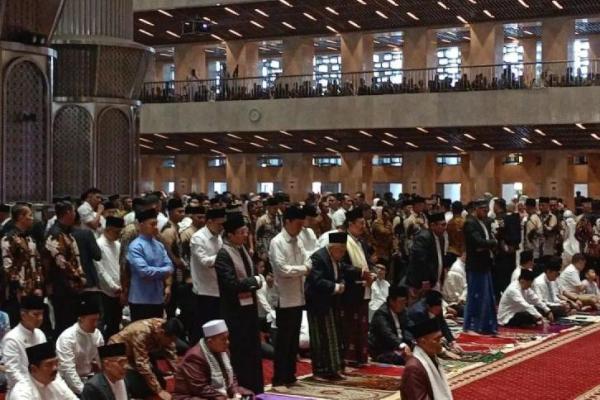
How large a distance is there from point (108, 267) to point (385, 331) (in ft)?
9.04

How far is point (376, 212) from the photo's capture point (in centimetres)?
1605

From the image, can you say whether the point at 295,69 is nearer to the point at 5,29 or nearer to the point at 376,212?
the point at 376,212

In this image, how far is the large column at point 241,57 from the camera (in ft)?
104

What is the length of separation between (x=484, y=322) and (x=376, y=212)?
3.85 meters

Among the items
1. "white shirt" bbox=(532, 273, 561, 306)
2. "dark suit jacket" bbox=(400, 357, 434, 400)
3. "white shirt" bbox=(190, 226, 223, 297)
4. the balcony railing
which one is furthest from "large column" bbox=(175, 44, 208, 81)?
"dark suit jacket" bbox=(400, 357, 434, 400)

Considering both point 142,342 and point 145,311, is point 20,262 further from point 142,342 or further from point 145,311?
point 142,342

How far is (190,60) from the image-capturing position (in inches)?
1288

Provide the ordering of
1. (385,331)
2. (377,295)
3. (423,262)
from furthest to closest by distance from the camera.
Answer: (377,295) → (423,262) → (385,331)

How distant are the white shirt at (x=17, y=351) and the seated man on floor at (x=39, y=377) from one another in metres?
0.34

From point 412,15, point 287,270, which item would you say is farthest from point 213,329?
point 412,15

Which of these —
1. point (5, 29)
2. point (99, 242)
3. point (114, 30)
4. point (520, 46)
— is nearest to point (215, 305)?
point (99, 242)

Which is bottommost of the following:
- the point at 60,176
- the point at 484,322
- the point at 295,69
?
the point at 484,322

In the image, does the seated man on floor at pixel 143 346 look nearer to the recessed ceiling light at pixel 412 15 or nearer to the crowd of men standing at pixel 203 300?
the crowd of men standing at pixel 203 300

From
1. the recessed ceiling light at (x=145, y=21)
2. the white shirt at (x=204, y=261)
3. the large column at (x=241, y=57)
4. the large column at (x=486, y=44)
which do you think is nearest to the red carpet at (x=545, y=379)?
the white shirt at (x=204, y=261)
